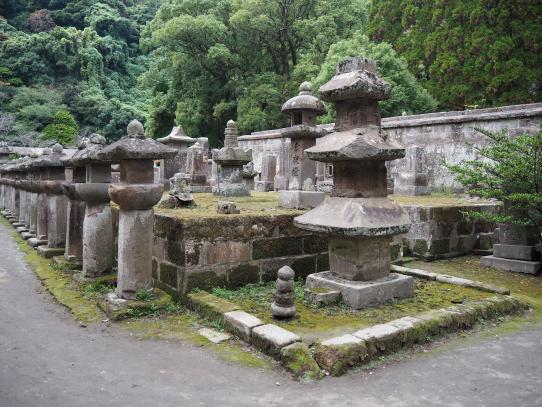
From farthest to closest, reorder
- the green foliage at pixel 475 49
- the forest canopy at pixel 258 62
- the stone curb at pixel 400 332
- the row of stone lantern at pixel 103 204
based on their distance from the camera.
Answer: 1. the forest canopy at pixel 258 62
2. the green foliage at pixel 475 49
3. the row of stone lantern at pixel 103 204
4. the stone curb at pixel 400 332

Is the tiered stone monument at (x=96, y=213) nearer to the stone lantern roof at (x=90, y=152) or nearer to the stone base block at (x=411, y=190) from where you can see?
the stone lantern roof at (x=90, y=152)

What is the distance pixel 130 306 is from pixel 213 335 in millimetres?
1149

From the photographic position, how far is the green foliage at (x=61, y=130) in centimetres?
3641

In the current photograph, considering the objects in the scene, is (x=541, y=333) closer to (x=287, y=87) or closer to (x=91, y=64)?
(x=287, y=87)

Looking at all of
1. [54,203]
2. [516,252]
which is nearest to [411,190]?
[516,252]

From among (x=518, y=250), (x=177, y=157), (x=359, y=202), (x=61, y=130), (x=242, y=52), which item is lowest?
(x=518, y=250)

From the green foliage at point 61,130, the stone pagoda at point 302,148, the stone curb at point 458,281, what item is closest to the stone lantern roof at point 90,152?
the stone pagoda at point 302,148

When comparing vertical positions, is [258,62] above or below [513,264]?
above

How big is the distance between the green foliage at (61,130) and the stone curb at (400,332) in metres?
36.2

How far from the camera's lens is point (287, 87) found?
25.8 m

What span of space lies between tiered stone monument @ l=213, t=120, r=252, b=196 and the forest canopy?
400 inches

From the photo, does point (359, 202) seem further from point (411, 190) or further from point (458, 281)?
point (411, 190)

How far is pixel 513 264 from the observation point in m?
7.68

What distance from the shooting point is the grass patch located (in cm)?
445
